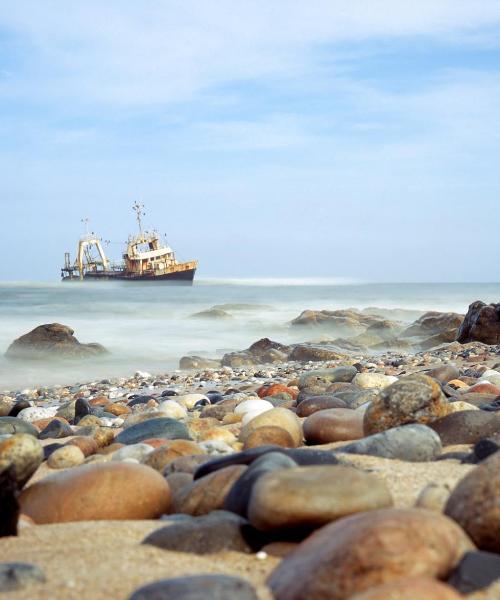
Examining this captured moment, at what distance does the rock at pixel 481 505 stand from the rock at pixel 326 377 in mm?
4848

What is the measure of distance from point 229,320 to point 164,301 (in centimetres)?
944

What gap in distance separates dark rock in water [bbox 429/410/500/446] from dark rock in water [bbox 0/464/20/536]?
1.96 m

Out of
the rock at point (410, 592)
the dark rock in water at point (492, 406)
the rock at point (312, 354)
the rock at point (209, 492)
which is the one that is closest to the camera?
the rock at point (410, 592)

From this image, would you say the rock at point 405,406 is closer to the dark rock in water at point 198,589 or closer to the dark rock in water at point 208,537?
the dark rock in water at point 208,537

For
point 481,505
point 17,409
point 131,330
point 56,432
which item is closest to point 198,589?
point 481,505

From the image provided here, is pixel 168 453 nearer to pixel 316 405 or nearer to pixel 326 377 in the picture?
pixel 316 405

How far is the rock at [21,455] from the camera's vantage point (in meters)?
2.77

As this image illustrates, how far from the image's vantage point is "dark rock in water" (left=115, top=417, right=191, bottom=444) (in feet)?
14.1

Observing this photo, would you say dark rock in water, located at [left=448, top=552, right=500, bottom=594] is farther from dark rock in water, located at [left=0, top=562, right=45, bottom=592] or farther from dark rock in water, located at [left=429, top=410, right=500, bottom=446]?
dark rock in water, located at [left=429, top=410, right=500, bottom=446]

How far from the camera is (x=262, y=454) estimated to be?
2.76 meters

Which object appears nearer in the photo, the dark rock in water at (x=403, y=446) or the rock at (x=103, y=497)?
the rock at (x=103, y=497)

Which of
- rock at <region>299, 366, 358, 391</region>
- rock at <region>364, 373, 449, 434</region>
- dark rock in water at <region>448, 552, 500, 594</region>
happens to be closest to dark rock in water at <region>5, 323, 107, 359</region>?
rock at <region>299, 366, 358, 391</region>

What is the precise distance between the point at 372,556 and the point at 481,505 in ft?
1.47

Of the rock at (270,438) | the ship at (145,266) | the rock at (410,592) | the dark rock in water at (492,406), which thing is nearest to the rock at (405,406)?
the rock at (270,438)
